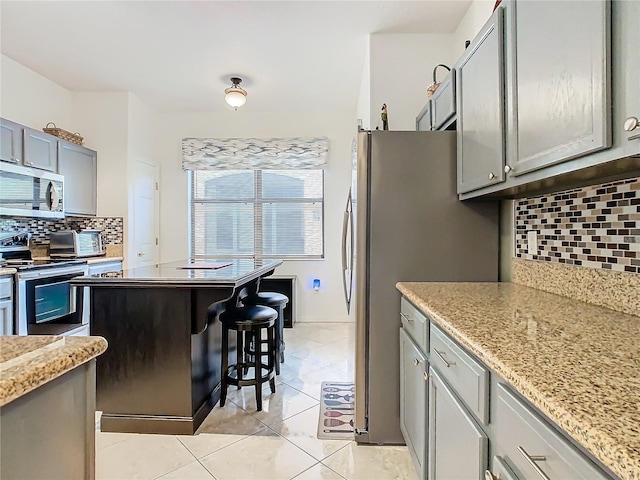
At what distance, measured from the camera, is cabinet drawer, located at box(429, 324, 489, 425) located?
38.5 inches

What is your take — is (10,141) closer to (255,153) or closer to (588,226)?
(255,153)

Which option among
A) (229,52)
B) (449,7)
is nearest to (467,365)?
(449,7)

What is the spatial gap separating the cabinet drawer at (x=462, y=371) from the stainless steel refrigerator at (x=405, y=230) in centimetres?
62

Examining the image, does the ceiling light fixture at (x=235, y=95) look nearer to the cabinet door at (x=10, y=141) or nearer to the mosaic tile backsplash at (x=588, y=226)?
the cabinet door at (x=10, y=141)

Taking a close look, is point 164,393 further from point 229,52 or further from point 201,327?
point 229,52

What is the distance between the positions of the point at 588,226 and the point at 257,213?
4.19m

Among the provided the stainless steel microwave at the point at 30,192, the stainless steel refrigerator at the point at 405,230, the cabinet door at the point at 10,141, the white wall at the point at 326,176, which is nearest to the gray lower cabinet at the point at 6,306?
the stainless steel microwave at the point at 30,192

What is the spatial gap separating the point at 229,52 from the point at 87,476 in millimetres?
3424

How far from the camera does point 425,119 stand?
268 centimetres

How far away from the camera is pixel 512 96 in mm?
1425

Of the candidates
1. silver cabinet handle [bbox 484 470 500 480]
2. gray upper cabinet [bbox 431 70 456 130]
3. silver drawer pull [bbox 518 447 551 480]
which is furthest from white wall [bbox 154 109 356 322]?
silver drawer pull [bbox 518 447 551 480]

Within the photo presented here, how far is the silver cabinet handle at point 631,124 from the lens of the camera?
0.87m

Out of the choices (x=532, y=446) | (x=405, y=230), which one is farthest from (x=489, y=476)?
(x=405, y=230)

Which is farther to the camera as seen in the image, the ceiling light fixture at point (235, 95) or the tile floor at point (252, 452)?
the ceiling light fixture at point (235, 95)
